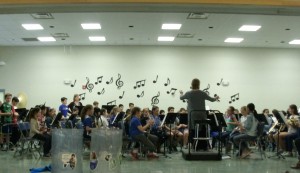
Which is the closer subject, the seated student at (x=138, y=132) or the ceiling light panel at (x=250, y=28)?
the seated student at (x=138, y=132)

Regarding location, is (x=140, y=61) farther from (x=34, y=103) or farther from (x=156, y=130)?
(x=156, y=130)

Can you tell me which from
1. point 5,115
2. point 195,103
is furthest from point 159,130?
point 5,115

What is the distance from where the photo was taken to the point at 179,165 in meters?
7.99

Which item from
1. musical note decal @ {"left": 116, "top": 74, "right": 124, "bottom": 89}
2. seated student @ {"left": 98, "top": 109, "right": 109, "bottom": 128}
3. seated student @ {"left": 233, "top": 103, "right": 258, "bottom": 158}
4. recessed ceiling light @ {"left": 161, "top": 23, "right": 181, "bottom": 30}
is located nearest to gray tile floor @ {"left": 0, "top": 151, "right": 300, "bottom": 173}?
seated student @ {"left": 233, "top": 103, "right": 258, "bottom": 158}

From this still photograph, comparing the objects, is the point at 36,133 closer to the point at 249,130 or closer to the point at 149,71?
the point at 249,130

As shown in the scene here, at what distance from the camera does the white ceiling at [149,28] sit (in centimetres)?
1283

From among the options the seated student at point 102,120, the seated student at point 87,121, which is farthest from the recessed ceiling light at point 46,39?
the seated student at point 87,121

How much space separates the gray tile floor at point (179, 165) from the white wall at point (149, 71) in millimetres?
9125

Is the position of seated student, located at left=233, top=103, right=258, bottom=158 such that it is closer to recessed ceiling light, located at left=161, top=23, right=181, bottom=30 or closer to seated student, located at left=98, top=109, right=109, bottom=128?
seated student, located at left=98, top=109, right=109, bottom=128

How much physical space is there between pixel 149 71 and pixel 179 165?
1076 centimetres

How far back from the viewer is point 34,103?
718 inches

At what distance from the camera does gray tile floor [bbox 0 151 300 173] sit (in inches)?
287

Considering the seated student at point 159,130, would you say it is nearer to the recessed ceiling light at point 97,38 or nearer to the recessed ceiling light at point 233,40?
the recessed ceiling light at point 97,38

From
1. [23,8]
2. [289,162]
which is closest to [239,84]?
[289,162]
